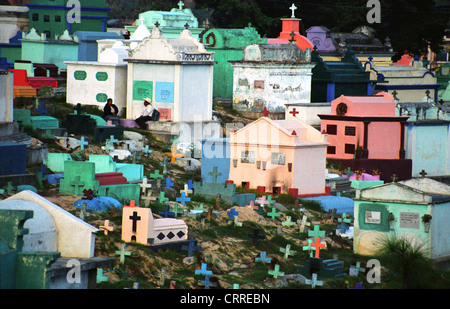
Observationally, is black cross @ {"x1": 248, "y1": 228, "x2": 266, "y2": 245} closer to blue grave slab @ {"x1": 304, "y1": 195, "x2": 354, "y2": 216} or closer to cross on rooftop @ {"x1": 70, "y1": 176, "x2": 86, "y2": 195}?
cross on rooftop @ {"x1": 70, "y1": 176, "x2": 86, "y2": 195}

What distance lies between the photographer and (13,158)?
2788 centimetres

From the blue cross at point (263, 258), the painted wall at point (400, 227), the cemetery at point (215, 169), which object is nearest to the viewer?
the cemetery at point (215, 169)

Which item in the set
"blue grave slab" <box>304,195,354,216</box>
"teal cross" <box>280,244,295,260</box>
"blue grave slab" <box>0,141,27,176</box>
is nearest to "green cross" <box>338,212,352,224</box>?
"blue grave slab" <box>304,195,354,216</box>

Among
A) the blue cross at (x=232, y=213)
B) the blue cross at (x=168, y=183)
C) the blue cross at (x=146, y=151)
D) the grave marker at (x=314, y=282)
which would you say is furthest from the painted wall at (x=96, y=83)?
the grave marker at (x=314, y=282)

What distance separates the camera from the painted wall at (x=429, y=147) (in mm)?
42094

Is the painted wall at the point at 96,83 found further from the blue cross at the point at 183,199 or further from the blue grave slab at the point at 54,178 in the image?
the blue cross at the point at 183,199

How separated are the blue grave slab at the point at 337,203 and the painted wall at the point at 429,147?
8.91 metres

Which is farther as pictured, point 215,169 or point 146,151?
point 146,151

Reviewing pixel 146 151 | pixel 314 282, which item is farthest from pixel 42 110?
pixel 314 282

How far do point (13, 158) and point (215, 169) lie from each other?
22.7ft

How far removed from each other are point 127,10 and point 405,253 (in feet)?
275

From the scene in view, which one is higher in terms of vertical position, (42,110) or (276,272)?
(42,110)

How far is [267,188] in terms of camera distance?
3381 cm

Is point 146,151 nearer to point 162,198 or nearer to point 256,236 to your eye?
point 162,198
